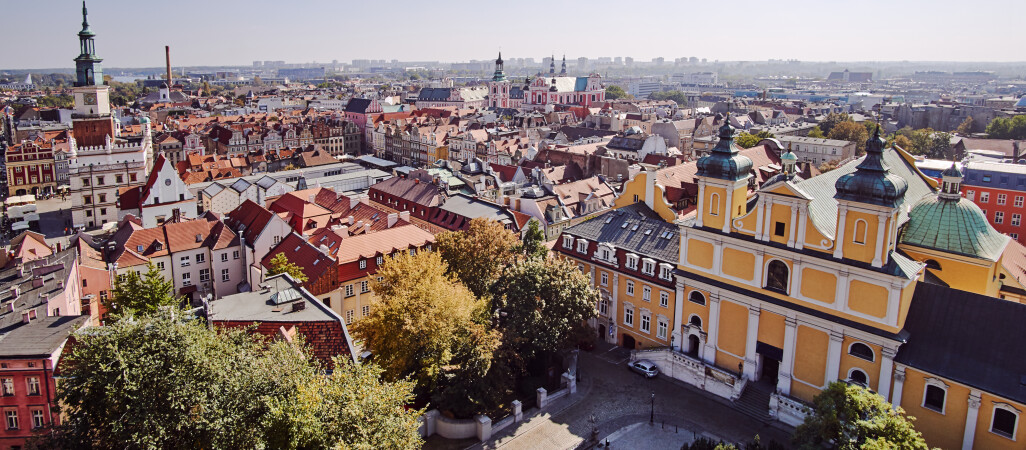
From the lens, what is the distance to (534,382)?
40.5 m

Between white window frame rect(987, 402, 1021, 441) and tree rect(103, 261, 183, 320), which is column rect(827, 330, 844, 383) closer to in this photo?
white window frame rect(987, 402, 1021, 441)

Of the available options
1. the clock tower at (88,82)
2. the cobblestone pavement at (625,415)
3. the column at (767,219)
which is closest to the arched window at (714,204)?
the column at (767,219)

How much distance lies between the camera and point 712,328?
41.0 metres

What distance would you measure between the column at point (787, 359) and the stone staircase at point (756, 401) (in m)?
0.84

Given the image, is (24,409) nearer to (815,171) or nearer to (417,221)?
(417,221)

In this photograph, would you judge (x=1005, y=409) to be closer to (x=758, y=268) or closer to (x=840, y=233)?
(x=840, y=233)

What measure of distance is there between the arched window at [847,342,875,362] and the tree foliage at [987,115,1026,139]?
135 metres

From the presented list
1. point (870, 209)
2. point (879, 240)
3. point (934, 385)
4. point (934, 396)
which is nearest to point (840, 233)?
point (879, 240)

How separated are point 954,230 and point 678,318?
16273mm

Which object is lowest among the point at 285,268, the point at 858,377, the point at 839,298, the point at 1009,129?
the point at 858,377

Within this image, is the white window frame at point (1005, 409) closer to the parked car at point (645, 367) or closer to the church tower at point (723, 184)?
the church tower at point (723, 184)

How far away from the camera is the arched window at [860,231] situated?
3420cm

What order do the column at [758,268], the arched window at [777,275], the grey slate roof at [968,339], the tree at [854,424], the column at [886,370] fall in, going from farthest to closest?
the column at [758,268] < the arched window at [777,275] < the column at [886,370] < the grey slate roof at [968,339] < the tree at [854,424]

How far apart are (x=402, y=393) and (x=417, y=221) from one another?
39.5 metres
